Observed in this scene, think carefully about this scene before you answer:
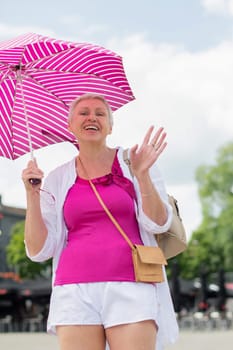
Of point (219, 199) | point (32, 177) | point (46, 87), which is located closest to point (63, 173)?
point (32, 177)

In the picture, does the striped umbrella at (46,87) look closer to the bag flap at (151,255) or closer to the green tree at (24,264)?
the bag flap at (151,255)

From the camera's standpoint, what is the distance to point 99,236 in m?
3.44

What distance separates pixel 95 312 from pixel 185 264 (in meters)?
53.5

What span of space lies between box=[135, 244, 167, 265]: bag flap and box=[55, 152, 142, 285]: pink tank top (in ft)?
0.17

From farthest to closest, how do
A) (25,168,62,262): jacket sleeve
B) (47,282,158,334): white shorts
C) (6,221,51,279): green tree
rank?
(6,221,51,279): green tree → (25,168,62,262): jacket sleeve → (47,282,158,334): white shorts

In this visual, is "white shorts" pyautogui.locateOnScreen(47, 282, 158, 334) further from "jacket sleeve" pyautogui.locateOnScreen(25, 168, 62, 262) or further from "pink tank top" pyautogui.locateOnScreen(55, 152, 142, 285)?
"jacket sleeve" pyautogui.locateOnScreen(25, 168, 62, 262)

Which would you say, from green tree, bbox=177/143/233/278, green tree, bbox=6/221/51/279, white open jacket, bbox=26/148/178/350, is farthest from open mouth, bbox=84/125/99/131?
green tree, bbox=6/221/51/279

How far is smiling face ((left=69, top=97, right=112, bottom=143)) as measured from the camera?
3.62 metres

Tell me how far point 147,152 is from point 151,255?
1.46 ft

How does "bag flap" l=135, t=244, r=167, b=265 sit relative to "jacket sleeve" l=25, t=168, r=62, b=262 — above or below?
below

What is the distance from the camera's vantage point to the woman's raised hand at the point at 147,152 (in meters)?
3.35

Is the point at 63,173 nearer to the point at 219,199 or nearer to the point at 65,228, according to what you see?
the point at 65,228

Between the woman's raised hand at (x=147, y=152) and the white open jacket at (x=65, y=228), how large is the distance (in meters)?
0.16

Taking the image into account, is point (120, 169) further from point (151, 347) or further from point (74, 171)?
point (151, 347)
